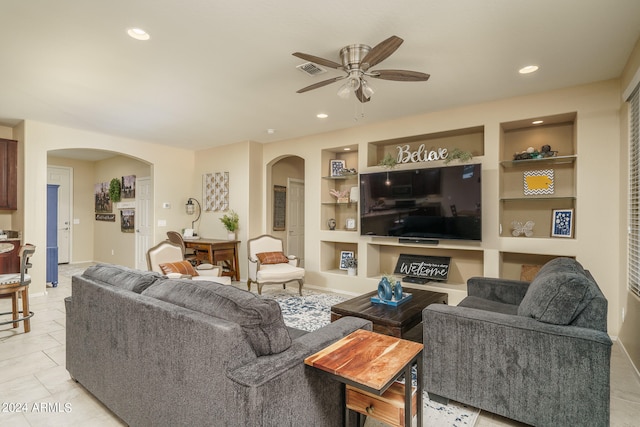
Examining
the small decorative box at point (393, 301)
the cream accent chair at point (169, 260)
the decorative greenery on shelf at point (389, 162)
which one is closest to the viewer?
the small decorative box at point (393, 301)

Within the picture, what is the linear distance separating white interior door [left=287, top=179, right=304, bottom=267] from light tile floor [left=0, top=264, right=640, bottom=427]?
14.5ft

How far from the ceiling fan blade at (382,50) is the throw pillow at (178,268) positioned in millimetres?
2945

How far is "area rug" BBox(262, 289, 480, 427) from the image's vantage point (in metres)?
1.99

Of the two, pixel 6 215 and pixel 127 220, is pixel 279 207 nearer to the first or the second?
pixel 127 220

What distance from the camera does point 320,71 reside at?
314cm

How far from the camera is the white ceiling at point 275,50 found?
2230mm

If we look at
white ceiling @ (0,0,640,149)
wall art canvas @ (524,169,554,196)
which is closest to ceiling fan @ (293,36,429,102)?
white ceiling @ (0,0,640,149)

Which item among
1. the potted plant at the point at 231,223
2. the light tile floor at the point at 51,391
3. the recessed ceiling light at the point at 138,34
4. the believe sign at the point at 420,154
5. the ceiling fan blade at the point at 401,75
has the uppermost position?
the recessed ceiling light at the point at 138,34

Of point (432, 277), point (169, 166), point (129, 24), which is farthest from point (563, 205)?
point (169, 166)

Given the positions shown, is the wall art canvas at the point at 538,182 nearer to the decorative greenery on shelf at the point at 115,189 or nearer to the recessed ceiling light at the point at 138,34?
the recessed ceiling light at the point at 138,34

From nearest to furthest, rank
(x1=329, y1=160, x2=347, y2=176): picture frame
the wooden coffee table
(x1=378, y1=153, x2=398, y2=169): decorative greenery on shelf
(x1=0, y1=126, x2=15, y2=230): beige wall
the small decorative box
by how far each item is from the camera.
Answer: the wooden coffee table → the small decorative box → (x1=378, y1=153, x2=398, y2=169): decorative greenery on shelf → (x1=0, y1=126, x2=15, y2=230): beige wall → (x1=329, y1=160, x2=347, y2=176): picture frame

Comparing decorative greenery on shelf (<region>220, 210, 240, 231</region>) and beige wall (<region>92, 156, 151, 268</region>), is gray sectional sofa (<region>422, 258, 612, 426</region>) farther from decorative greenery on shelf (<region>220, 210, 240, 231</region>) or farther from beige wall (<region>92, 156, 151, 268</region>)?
beige wall (<region>92, 156, 151, 268</region>)

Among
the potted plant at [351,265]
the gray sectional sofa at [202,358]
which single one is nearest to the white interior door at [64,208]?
the potted plant at [351,265]

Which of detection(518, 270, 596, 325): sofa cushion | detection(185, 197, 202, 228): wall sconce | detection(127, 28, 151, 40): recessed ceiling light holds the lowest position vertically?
detection(518, 270, 596, 325): sofa cushion
